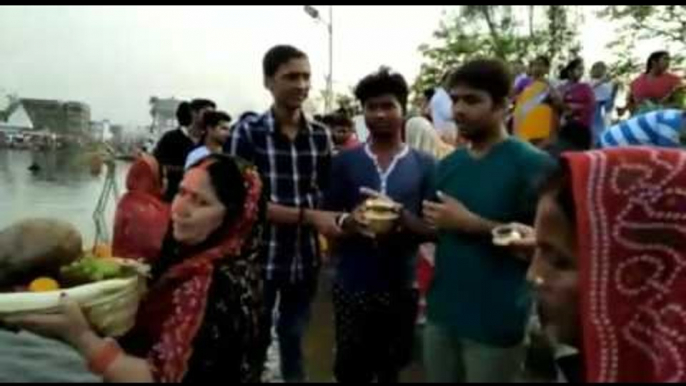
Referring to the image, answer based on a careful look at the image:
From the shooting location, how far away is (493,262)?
3109 mm

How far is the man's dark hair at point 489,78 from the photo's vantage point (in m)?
3.19

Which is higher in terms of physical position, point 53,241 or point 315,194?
point 315,194

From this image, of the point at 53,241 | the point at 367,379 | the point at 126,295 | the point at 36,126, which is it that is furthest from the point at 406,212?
the point at 36,126

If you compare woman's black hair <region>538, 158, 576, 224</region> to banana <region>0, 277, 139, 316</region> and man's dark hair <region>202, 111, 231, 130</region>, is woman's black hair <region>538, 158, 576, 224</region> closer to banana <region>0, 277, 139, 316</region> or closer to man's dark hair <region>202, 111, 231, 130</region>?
banana <region>0, 277, 139, 316</region>

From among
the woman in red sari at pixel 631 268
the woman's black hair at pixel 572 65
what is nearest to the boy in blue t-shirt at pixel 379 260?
the woman in red sari at pixel 631 268

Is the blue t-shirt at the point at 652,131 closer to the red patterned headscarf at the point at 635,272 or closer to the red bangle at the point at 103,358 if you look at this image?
the red patterned headscarf at the point at 635,272

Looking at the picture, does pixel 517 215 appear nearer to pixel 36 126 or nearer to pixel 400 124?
pixel 400 124

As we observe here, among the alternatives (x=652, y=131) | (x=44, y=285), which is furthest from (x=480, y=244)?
(x=44, y=285)

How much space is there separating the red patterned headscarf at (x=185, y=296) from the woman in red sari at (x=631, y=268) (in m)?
1.08

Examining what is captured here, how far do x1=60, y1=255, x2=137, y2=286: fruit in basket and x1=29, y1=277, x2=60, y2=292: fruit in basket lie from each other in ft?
0.19

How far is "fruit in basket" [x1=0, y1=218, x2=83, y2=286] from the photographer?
4051 mm

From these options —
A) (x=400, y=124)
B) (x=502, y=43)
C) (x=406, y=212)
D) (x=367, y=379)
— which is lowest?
(x=367, y=379)

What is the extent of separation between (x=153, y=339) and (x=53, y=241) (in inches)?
79.4

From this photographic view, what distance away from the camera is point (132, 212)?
201 inches
